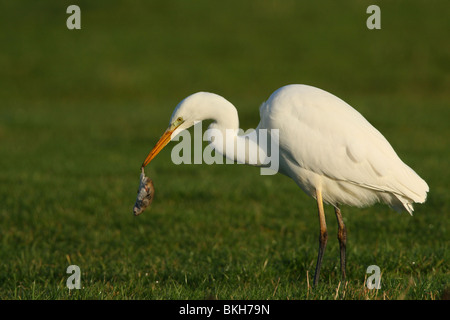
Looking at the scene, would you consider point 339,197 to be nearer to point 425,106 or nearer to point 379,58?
point 425,106

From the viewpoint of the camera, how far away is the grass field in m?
5.64

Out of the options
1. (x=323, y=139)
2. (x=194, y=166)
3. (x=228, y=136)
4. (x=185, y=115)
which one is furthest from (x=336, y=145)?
(x=194, y=166)

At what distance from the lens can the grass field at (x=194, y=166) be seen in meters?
5.64

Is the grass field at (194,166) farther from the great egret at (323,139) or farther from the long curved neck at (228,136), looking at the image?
the long curved neck at (228,136)

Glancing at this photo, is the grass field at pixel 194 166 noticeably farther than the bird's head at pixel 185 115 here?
Yes

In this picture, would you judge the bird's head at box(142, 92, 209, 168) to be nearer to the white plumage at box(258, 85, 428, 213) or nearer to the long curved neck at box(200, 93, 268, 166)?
the long curved neck at box(200, 93, 268, 166)

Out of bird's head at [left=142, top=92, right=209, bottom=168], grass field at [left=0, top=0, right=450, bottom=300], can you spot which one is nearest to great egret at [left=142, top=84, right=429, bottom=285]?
bird's head at [left=142, top=92, right=209, bottom=168]

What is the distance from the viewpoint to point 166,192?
906cm

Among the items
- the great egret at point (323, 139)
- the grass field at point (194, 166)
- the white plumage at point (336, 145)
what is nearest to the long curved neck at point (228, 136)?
the great egret at point (323, 139)

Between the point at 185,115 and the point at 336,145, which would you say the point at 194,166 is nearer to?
the point at 185,115

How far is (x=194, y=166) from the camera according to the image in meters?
12.0

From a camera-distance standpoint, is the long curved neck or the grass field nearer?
the long curved neck

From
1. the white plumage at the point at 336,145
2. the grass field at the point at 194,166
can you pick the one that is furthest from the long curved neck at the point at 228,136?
the grass field at the point at 194,166

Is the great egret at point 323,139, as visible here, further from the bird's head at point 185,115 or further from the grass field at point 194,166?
the grass field at point 194,166
